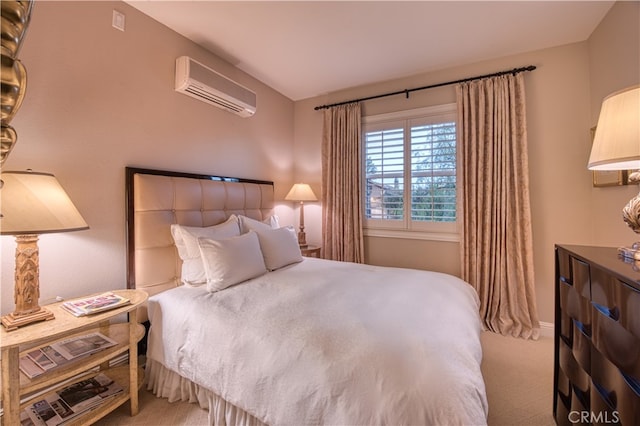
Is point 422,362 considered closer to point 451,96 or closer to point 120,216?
point 120,216

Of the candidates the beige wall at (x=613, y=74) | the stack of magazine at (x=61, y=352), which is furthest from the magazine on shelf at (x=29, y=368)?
the beige wall at (x=613, y=74)

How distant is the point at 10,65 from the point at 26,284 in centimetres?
170

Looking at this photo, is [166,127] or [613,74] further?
[166,127]

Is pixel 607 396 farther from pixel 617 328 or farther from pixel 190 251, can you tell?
Answer: pixel 190 251

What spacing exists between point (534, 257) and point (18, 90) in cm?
343

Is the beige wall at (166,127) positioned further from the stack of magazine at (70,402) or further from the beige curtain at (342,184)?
the stack of magazine at (70,402)

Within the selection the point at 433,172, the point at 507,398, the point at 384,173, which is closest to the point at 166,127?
the point at 384,173

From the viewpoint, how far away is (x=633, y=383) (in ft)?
3.05

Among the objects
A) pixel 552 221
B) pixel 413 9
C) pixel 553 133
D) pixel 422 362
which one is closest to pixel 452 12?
pixel 413 9

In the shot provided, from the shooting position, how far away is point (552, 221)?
8.59 feet

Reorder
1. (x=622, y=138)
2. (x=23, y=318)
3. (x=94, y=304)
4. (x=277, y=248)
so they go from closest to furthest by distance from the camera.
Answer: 1. (x=622, y=138)
2. (x=23, y=318)
3. (x=94, y=304)
4. (x=277, y=248)

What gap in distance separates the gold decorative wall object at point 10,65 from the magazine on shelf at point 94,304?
1.59 metres

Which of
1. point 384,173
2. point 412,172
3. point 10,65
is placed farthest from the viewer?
point 384,173

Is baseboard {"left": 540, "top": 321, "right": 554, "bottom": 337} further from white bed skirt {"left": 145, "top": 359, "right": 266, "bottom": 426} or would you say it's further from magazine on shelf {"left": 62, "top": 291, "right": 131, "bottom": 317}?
magazine on shelf {"left": 62, "top": 291, "right": 131, "bottom": 317}
